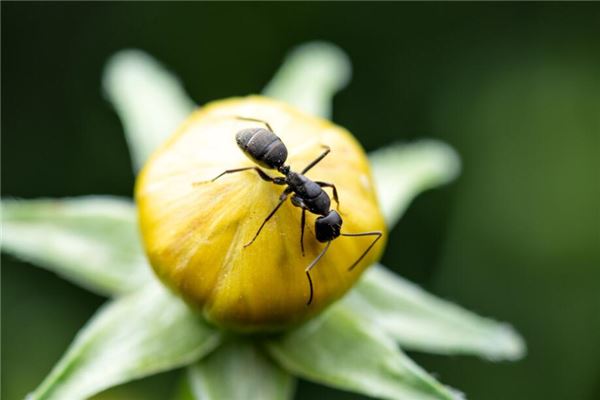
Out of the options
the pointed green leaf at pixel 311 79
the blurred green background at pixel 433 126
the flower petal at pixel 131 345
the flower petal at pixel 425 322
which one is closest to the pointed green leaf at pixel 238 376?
the flower petal at pixel 131 345

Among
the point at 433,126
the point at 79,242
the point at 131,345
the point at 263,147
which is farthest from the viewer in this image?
the point at 433,126

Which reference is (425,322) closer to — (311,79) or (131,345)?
(131,345)

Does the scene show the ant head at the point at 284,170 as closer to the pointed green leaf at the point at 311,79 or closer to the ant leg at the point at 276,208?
the ant leg at the point at 276,208

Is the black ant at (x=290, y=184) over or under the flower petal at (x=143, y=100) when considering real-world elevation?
over

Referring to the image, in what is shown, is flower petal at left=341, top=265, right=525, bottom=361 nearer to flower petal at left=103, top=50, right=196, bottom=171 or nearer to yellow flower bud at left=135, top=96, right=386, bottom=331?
yellow flower bud at left=135, top=96, right=386, bottom=331

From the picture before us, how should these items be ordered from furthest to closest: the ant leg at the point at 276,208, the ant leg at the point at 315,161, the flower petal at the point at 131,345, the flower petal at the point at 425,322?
the flower petal at the point at 425,322 < the flower petal at the point at 131,345 < the ant leg at the point at 315,161 < the ant leg at the point at 276,208

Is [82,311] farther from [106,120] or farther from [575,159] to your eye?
[575,159]

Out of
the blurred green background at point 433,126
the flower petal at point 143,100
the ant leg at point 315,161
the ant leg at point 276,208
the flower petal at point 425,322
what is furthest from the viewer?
the blurred green background at point 433,126

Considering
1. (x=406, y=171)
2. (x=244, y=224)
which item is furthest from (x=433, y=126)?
(x=244, y=224)

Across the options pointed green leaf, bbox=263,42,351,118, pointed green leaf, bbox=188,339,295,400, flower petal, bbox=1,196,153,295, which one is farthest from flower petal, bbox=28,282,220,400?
pointed green leaf, bbox=263,42,351,118
